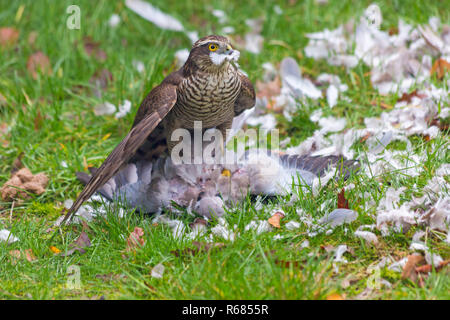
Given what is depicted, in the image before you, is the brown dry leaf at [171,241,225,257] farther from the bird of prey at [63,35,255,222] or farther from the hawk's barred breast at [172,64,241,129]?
the hawk's barred breast at [172,64,241,129]

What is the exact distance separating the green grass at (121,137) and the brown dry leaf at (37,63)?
69 mm

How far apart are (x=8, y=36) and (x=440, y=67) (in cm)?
425

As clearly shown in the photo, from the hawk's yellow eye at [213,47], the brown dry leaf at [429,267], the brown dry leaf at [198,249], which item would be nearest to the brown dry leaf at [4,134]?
the hawk's yellow eye at [213,47]

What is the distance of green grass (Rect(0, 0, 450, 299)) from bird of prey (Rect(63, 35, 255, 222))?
50 centimetres

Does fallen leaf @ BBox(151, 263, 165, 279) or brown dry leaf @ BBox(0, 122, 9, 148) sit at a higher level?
brown dry leaf @ BBox(0, 122, 9, 148)

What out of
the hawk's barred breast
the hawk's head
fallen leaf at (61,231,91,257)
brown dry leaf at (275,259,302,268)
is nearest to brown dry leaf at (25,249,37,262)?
fallen leaf at (61,231,91,257)

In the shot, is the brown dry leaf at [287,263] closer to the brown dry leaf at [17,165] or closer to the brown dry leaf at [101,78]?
the brown dry leaf at [17,165]

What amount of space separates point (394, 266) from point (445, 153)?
1125mm

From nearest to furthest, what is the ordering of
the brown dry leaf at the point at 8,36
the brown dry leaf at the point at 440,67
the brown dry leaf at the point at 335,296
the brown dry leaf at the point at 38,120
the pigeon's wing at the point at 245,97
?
the brown dry leaf at the point at 335,296 → the pigeon's wing at the point at 245,97 → the brown dry leaf at the point at 440,67 → the brown dry leaf at the point at 38,120 → the brown dry leaf at the point at 8,36

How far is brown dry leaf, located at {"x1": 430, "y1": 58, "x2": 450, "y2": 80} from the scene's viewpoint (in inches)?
192

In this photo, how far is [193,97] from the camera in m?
3.86

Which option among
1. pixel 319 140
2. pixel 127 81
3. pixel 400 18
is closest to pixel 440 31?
pixel 400 18

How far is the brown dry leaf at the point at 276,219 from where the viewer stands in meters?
3.39

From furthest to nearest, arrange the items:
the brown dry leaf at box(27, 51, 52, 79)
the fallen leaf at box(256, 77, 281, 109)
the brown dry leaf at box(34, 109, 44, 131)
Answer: the brown dry leaf at box(27, 51, 52, 79), the fallen leaf at box(256, 77, 281, 109), the brown dry leaf at box(34, 109, 44, 131)
